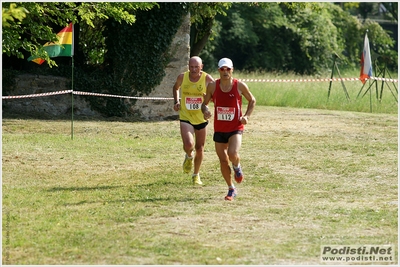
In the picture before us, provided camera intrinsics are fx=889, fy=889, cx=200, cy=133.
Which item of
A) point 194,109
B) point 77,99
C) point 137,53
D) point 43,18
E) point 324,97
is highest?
point 43,18

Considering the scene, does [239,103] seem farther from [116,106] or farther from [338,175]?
[116,106]

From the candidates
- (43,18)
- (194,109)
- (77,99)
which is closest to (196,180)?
(194,109)

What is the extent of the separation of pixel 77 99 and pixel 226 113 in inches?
482

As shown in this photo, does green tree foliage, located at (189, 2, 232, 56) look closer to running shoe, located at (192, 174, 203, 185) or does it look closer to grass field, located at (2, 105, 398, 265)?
grass field, located at (2, 105, 398, 265)

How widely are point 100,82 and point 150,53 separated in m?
1.49

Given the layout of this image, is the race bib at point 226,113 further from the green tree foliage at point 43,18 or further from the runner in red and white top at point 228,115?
the green tree foliage at point 43,18

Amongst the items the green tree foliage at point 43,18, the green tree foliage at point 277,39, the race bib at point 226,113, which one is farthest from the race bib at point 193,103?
the green tree foliage at point 277,39

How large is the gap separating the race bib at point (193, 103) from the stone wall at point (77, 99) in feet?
34.9

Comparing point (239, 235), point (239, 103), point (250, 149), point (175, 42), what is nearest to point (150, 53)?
point (175, 42)

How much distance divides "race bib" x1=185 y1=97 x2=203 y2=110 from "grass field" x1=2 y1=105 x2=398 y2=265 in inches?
42.6

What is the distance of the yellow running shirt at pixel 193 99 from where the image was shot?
12359 mm

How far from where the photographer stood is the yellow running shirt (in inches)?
487

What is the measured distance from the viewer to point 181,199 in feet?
36.6

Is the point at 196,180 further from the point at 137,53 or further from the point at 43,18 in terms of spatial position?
the point at 137,53
